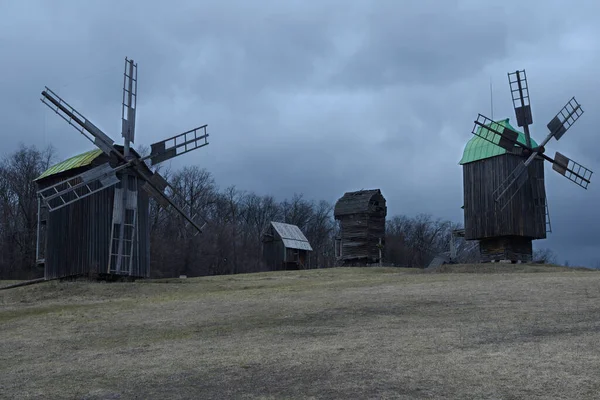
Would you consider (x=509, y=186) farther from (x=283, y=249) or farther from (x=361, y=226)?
(x=283, y=249)

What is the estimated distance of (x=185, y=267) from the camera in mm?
73438

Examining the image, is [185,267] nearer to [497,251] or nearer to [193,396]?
[497,251]

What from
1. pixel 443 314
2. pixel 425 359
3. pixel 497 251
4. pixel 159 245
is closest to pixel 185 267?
pixel 159 245

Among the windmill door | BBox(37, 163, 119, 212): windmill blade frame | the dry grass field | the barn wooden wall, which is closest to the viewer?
the dry grass field

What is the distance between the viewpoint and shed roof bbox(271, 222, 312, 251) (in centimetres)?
6469

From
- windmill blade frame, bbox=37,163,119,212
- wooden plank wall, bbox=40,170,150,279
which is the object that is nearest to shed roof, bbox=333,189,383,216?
wooden plank wall, bbox=40,170,150,279

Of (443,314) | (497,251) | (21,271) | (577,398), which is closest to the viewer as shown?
(577,398)

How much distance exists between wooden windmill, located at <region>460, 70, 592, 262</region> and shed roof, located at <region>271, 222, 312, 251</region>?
25.1m

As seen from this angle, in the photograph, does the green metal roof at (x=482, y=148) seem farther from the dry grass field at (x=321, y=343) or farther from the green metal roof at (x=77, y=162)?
the green metal roof at (x=77, y=162)

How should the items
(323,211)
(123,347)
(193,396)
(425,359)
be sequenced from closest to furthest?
(193,396), (425,359), (123,347), (323,211)

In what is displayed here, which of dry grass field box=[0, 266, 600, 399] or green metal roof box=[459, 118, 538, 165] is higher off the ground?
green metal roof box=[459, 118, 538, 165]

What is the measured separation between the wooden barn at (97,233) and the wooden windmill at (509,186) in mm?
17291

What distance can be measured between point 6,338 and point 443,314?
1184 centimetres

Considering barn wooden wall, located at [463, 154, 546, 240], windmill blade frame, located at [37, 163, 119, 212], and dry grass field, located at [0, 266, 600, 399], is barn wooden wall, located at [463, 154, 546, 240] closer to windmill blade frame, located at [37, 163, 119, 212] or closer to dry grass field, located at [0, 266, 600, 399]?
dry grass field, located at [0, 266, 600, 399]
